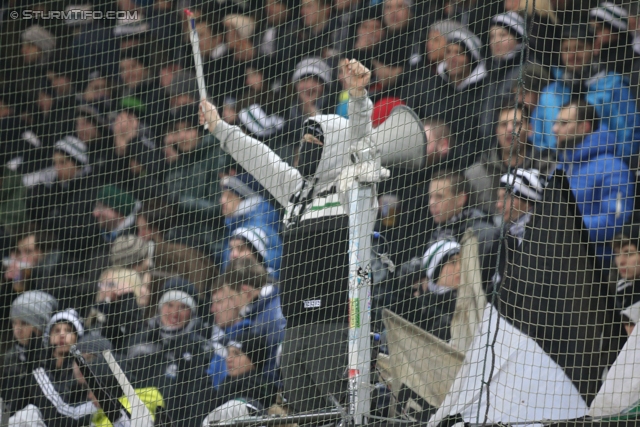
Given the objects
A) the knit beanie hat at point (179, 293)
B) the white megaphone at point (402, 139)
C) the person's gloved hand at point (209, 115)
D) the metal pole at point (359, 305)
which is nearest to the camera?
the metal pole at point (359, 305)

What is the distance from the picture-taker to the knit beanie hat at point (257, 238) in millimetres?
3850

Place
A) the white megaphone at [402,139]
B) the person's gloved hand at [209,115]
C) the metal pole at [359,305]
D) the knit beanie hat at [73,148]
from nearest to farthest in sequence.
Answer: the metal pole at [359,305], the white megaphone at [402,139], the person's gloved hand at [209,115], the knit beanie hat at [73,148]

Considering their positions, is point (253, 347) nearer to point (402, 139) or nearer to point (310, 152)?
point (310, 152)

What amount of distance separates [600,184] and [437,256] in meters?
0.61

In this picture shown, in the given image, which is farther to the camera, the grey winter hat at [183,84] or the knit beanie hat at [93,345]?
the grey winter hat at [183,84]

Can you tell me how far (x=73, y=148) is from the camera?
4.79 metres

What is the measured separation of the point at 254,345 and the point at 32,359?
1149 millimetres

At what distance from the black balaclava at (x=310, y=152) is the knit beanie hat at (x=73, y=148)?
159cm

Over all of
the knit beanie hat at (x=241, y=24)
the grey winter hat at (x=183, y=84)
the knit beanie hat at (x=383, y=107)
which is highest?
the knit beanie hat at (x=241, y=24)

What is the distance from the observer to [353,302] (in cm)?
311

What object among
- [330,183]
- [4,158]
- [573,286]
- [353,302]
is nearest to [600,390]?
[573,286]

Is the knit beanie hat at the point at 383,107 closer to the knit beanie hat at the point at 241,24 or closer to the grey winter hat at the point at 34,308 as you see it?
the knit beanie hat at the point at 241,24

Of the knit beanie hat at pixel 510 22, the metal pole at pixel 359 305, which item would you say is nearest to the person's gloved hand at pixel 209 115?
the metal pole at pixel 359 305

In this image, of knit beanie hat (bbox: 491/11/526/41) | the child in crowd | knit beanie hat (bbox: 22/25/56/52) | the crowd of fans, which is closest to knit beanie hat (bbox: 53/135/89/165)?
the crowd of fans
